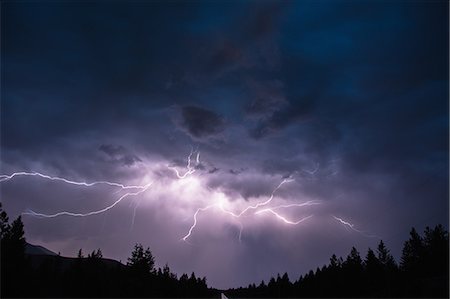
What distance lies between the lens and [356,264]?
73.6 meters

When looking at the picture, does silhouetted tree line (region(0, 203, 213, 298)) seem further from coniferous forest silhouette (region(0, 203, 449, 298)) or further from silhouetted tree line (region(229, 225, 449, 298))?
silhouetted tree line (region(229, 225, 449, 298))

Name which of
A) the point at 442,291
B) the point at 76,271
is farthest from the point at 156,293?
the point at 442,291

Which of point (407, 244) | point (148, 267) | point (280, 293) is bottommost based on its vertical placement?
point (280, 293)

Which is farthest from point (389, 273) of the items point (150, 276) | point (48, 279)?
point (48, 279)

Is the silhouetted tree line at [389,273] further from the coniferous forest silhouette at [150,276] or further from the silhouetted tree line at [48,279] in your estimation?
the silhouetted tree line at [48,279]

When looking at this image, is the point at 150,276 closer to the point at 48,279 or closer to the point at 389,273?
the point at 48,279

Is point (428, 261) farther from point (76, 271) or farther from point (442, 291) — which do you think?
point (76, 271)

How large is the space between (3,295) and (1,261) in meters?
3.39

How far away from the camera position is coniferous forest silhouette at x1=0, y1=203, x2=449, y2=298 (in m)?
35.8

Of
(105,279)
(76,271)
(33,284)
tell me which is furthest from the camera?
(105,279)

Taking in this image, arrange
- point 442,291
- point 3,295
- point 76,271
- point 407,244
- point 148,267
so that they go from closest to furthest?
point 3,295
point 442,291
point 76,271
point 148,267
point 407,244

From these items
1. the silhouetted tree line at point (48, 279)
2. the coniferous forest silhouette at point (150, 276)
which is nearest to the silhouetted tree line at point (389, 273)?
the coniferous forest silhouette at point (150, 276)

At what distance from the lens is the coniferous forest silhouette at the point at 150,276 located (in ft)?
117

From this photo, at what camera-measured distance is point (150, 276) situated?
7331 centimetres
